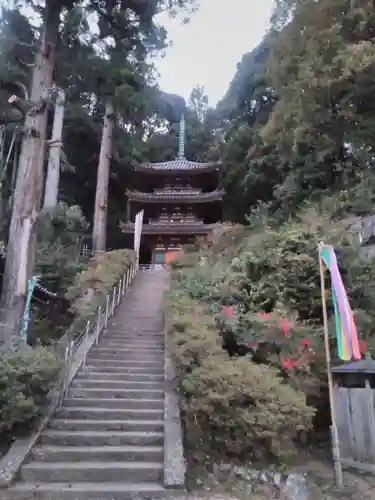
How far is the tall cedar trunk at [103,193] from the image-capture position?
18.3 metres

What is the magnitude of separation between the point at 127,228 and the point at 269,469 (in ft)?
57.2

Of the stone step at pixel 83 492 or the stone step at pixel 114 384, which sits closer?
the stone step at pixel 83 492

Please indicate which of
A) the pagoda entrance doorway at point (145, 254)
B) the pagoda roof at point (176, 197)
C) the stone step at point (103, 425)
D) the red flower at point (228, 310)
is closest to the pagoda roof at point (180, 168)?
the pagoda roof at point (176, 197)

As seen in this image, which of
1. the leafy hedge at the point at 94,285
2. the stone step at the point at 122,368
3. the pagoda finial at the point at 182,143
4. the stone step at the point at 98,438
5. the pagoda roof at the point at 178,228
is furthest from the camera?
the pagoda finial at the point at 182,143

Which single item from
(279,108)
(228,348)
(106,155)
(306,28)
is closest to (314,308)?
(228,348)

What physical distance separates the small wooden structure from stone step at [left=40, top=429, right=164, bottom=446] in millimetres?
2186

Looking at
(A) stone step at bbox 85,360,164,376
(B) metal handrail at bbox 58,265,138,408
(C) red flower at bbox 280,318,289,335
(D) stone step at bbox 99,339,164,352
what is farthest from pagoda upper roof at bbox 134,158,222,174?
(C) red flower at bbox 280,318,289,335

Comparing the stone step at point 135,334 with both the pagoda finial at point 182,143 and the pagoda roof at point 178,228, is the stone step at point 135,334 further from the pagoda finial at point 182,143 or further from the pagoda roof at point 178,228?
the pagoda finial at point 182,143

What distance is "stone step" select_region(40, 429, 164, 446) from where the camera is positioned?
489 cm

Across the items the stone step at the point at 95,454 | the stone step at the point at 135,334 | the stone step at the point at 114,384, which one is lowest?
the stone step at the point at 95,454

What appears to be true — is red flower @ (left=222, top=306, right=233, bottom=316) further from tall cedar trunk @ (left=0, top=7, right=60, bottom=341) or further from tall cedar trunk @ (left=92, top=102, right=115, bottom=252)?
tall cedar trunk @ (left=92, top=102, right=115, bottom=252)

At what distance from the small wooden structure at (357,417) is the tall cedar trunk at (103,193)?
1422cm

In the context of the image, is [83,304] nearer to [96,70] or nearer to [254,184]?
[96,70]

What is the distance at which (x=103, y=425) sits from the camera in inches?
205
